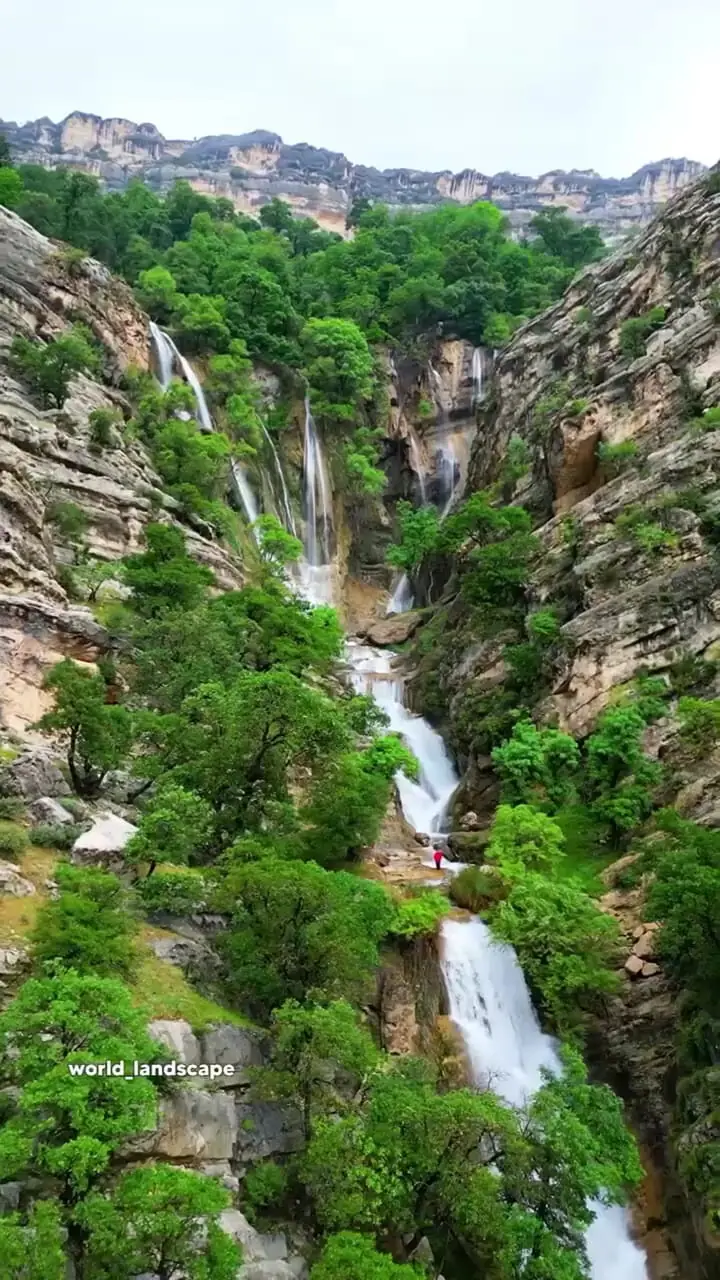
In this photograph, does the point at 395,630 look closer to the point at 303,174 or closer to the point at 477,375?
the point at 477,375

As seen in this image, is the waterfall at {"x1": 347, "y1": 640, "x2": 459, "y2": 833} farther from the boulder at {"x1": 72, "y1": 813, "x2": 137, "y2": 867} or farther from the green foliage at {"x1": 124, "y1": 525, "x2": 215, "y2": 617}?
the boulder at {"x1": 72, "y1": 813, "x2": 137, "y2": 867}

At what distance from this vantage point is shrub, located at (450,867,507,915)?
64.2 feet

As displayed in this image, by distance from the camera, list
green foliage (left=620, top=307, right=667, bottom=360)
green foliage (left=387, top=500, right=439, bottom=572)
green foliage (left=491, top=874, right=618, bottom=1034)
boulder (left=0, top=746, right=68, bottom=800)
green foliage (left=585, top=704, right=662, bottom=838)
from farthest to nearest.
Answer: green foliage (left=387, top=500, right=439, bottom=572) < green foliage (left=620, top=307, right=667, bottom=360) < green foliage (left=585, top=704, right=662, bottom=838) < boulder (left=0, top=746, right=68, bottom=800) < green foliage (left=491, top=874, right=618, bottom=1034)

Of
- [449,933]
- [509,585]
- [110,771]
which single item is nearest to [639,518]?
[509,585]

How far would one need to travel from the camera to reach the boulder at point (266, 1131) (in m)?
11.6

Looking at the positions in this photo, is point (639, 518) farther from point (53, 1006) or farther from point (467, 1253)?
point (53, 1006)

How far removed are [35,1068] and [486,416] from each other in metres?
41.9

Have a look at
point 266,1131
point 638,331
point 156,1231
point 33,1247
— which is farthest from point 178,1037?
point 638,331

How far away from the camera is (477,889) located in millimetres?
19688

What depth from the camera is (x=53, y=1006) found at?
8.87 meters

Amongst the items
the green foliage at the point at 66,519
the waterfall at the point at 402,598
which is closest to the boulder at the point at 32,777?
the green foliage at the point at 66,519

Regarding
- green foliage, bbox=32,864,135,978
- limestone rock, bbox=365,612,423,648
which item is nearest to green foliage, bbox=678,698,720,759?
green foliage, bbox=32,864,135,978

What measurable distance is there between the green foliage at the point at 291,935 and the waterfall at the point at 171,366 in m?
32.6

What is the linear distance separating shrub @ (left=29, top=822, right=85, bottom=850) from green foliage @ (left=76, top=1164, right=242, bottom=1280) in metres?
7.90
